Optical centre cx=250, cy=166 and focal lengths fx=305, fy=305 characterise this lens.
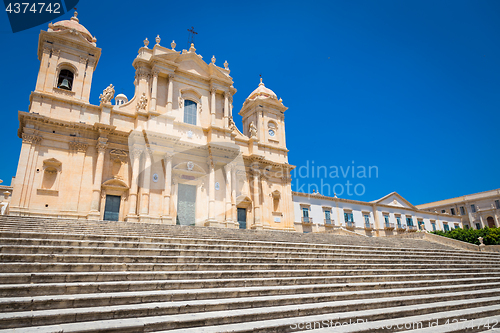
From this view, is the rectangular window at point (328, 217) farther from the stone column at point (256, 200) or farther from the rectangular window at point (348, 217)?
the stone column at point (256, 200)

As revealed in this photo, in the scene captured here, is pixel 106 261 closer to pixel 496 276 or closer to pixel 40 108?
pixel 496 276

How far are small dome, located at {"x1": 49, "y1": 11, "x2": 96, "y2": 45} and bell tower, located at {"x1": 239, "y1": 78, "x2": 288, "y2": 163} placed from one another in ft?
43.9

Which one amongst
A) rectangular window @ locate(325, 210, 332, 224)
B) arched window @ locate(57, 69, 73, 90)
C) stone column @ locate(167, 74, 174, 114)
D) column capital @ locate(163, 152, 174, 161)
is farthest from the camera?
rectangular window @ locate(325, 210, 332, 224)

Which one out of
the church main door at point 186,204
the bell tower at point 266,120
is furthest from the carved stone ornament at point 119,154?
the bell tower at point 266,120

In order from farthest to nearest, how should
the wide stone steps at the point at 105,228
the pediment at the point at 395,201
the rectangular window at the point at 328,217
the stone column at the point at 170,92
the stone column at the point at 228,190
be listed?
the pediment at the point at 395,201 < the rectangular window at the point at 328,217 < the stone column at the point at 228,190 < the stone column at the point at 170,92 < the wide stone steps at the point at 105,228

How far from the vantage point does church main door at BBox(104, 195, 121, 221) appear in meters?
18.2

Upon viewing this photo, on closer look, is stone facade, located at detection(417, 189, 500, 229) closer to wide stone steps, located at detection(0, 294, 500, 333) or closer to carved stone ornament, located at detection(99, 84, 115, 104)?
wide stone steps, located at detection(0, 294, 500, 333)

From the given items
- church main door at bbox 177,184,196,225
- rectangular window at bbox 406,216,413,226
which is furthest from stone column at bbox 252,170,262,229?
rectangular window at bbox 406,216,413,226

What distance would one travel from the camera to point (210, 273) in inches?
262

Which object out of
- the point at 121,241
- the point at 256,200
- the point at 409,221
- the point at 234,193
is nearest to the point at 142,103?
the point at 234,193

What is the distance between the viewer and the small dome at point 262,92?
28395mm

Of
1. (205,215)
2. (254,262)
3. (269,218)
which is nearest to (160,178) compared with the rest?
(205,215)

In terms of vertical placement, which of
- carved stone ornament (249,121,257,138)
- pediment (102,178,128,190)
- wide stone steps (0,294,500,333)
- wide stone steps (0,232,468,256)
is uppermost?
carved stone ornament (249,121,257,138)

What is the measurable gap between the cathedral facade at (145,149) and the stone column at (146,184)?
0.06 metres
